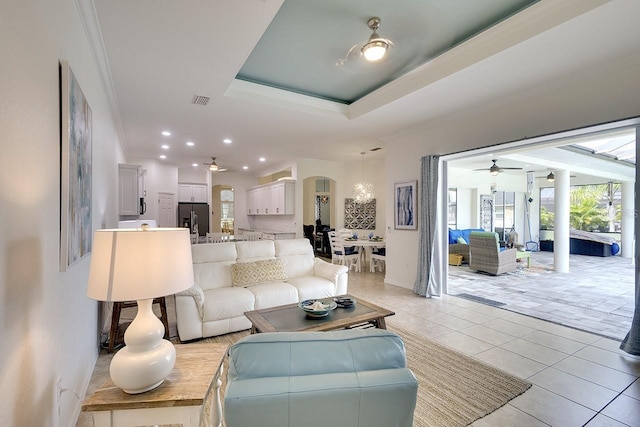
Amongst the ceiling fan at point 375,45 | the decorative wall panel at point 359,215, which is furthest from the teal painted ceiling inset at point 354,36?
the decorative wall panel at point 359,215

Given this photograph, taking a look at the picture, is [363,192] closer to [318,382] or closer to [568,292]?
[568,292]

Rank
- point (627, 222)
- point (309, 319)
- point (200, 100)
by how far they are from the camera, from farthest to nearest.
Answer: point (627, 222)
point (200, 100)
point (309, 319)

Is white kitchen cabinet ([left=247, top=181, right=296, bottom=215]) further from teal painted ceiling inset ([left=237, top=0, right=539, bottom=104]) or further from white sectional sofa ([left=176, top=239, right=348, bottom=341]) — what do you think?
teal painted ceiling inset ([left=237, top=0, right=539, bottom=104])

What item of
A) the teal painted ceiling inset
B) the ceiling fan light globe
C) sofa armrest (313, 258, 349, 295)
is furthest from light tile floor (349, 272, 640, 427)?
the teal painted ceiling inset

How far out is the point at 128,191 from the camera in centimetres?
478

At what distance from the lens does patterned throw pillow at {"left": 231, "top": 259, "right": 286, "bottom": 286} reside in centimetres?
368

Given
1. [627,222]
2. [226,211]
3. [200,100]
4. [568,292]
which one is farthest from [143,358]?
[627,222]

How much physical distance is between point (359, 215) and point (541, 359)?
6.02 meters

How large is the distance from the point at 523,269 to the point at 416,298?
418cm

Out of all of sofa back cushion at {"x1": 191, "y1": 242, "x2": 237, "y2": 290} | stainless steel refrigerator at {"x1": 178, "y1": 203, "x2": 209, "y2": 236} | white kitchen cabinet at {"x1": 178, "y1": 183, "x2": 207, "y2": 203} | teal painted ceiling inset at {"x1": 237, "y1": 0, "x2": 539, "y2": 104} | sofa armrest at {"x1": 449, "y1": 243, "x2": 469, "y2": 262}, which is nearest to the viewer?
teal painted ceiling inset at {"x1": 237, "y1": 0, "x2": 539, "y2": 104}

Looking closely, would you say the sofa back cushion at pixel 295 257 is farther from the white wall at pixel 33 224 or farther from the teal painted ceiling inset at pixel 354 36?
the white wall at pixel 33 224

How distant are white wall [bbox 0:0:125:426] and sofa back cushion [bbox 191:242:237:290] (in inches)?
66.2

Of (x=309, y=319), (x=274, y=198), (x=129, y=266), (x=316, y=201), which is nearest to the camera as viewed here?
(x=129, y=266)

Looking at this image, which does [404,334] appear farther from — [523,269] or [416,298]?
[523,269]
